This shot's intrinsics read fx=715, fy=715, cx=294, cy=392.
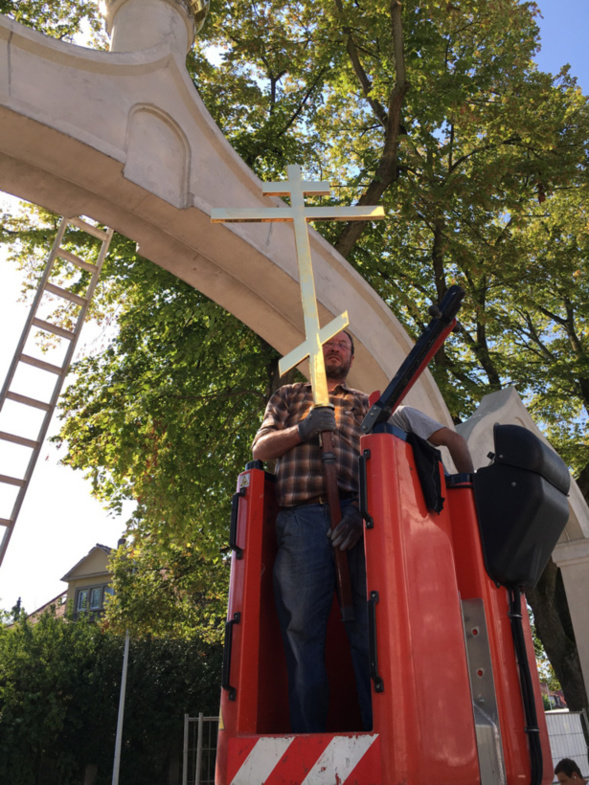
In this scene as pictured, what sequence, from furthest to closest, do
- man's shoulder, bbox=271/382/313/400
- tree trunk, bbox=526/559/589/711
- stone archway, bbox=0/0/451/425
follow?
tree trunk, bbox=526/559/589/711
stone archway, bbox=0/0/451/425
man's shoulder, bbox=271/382/313/400

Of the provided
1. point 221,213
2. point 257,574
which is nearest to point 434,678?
point 257,574

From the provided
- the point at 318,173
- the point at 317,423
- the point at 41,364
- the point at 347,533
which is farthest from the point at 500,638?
the point at 318,173

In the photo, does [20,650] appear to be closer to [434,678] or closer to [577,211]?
[577,211]

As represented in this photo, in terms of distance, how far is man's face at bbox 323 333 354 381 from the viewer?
11.8 feet

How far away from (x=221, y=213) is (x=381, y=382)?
3.38m

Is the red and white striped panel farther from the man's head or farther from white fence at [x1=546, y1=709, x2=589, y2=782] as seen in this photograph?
white fence at [x1=546, y1=709, x2=589, y2=782]

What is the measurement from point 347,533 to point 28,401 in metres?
4.01

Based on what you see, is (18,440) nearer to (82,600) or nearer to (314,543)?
(314,543)

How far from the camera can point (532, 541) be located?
2.67 meters

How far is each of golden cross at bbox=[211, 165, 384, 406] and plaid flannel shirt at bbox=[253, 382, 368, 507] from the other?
185 millimetres

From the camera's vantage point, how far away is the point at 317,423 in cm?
296

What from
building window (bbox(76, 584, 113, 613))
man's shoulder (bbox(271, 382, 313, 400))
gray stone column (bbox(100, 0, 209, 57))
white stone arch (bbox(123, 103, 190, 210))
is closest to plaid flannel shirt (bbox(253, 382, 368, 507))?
man's shoulder (bbox(271, 382, 313, 400))

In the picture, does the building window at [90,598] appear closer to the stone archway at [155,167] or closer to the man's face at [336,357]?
the stone archway at [155,167]

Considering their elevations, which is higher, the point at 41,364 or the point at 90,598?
the point at 90,598
